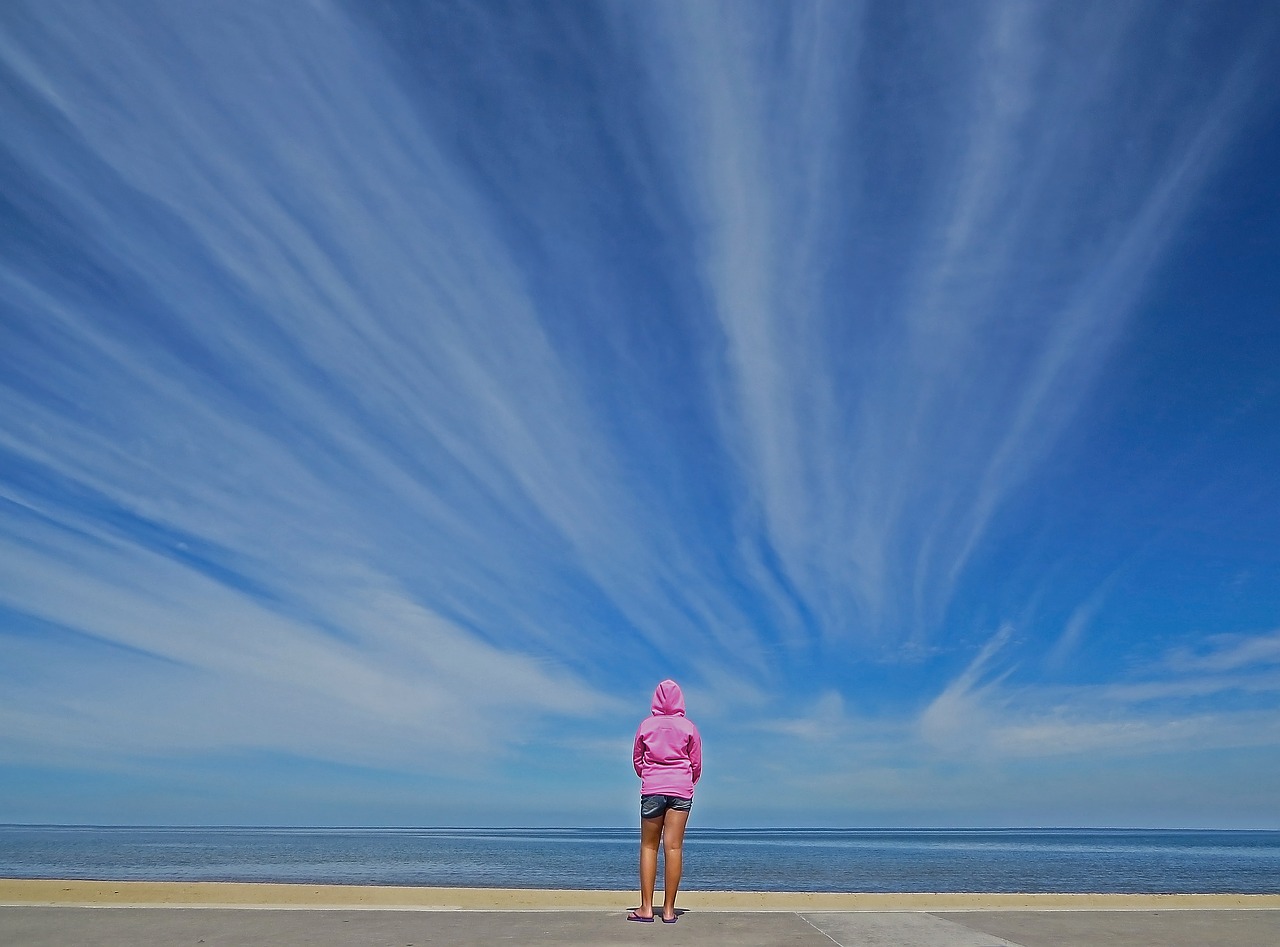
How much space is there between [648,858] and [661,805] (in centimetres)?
43

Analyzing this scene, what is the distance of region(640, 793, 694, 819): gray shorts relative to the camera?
264 inches

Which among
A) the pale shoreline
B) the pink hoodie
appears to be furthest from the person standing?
the pale shoreline

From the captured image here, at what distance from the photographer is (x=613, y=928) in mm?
5883

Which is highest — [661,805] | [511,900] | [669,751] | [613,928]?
[669,751]

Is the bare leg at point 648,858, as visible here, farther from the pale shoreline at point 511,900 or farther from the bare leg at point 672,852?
the pale shoreline at point 511,900

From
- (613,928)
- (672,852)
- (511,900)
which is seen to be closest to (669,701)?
(672,852)

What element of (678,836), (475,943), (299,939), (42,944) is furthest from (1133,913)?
(42,944)

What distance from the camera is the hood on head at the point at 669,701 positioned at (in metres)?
7.12

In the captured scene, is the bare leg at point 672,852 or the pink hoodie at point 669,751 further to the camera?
the pink hoodie at point 669,751

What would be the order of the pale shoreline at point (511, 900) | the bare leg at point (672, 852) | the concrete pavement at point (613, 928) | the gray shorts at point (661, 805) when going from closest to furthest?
1. the concrete pavement at point (613, 928)
2. the bare leg at point (672, 852)
3. the gray shorts at point (661, 805)
4. the pale shoreline at point (511, 900)

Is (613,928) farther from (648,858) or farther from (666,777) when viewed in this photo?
(666,777)

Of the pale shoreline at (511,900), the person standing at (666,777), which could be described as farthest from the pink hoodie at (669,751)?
the pale shoreline at (511,900)

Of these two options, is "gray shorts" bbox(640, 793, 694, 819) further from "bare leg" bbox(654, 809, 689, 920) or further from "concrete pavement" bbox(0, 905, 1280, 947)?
"concrete pavement" bbox(0, 905, 1280, 947)

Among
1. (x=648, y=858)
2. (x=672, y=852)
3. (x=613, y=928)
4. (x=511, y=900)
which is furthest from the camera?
(x=511, y=900)
